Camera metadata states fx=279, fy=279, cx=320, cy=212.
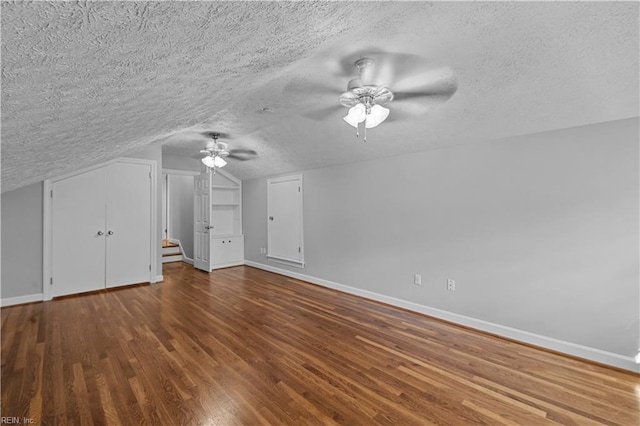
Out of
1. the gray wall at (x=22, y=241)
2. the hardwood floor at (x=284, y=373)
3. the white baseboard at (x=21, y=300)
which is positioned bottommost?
the hardwood floor at (x=284, y=373)

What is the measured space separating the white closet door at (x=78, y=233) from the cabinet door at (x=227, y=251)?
1988 millimetres

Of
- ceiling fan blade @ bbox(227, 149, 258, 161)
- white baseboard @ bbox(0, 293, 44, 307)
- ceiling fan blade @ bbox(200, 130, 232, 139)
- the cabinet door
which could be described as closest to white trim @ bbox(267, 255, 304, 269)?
the cabinet door

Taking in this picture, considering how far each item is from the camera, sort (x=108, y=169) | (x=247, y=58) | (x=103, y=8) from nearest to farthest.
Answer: (x=103, y=8) < (x=247, y=58) < (x=108, y=169)

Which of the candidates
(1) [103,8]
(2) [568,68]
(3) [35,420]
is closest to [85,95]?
(1) [103,8]

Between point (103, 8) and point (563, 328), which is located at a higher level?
point (103, 8)

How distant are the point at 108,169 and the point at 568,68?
18.6 ft

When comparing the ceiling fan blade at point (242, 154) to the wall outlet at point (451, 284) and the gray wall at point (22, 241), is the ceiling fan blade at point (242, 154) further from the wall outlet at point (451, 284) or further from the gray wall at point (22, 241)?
the wall outlet at point (451, 284)

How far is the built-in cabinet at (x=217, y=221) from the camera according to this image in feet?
19.3

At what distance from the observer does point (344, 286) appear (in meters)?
4.46

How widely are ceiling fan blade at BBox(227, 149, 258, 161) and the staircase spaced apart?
11.2ft

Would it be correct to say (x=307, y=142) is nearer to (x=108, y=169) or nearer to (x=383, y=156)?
(x=383, y=156)

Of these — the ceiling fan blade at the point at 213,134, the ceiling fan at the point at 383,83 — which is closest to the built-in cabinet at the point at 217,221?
the ceiling fan blade at the point at 213,134

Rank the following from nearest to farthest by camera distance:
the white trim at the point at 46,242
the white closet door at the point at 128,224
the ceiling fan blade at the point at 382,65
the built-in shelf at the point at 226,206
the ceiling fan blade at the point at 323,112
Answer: the ceiling fan blade at the point at 382,65, the ceiling fan blade at the point at 323,112, the white trim at the point at 46,242, the white closet door at the point at 128,224, the built-in shelf at the point at 226,206

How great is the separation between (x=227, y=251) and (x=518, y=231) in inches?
212
